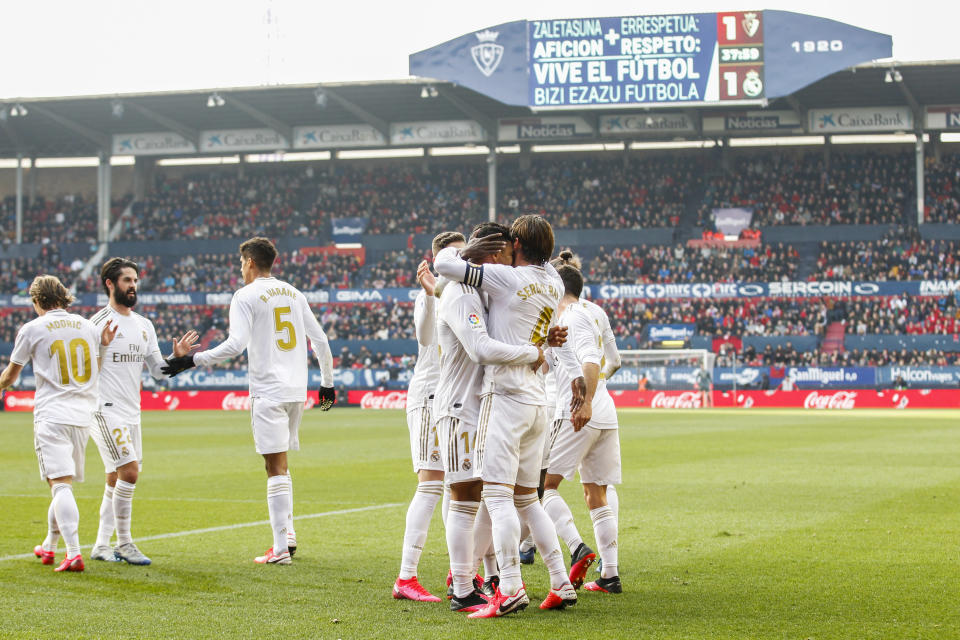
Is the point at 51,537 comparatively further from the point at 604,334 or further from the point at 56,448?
the point at 604,334

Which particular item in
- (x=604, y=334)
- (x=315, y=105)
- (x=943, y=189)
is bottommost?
(x=604, y=334)

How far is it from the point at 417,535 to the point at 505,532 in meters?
0.96

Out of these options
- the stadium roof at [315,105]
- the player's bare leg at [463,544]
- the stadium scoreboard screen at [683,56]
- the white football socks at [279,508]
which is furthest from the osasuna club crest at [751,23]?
the player's bare leg at [463,544]

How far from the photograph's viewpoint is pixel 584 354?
7570mm

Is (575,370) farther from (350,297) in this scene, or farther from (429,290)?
(350,297)

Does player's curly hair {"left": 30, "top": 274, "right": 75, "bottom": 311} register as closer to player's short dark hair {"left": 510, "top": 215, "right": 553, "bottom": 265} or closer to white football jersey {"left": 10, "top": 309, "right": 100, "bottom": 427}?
white football jersey {"left": 10, "top": 309, "right": 100, "bottom": 427}

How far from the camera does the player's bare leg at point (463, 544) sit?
6742 millimetres

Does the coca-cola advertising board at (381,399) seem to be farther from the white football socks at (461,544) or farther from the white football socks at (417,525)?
the white football socks at (461,544)

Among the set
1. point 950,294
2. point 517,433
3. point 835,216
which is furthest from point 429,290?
point 835,216

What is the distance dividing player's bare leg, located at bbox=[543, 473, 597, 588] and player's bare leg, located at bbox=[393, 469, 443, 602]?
769mm

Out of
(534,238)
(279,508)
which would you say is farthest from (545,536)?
(279,508)

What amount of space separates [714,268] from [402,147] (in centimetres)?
1658

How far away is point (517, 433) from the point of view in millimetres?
6613

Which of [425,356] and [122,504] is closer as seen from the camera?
[425,356]
